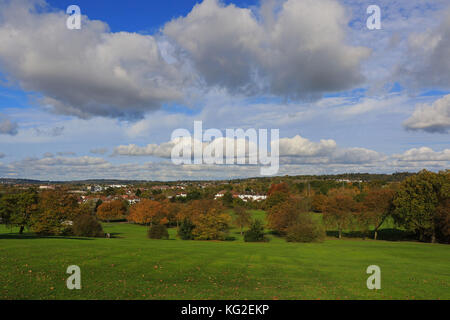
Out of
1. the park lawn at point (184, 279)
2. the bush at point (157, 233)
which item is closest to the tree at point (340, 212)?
the bush at point (157, 233)

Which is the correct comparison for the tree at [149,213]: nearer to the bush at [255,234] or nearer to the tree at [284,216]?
the tree at [284,216]

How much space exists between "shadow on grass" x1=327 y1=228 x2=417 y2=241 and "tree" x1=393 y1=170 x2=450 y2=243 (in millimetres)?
5375

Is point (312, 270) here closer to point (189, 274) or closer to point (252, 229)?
point (189, 274)

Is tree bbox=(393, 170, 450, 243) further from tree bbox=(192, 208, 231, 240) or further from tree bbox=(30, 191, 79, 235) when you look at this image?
tree bbox=(30, 191, 79, 235)

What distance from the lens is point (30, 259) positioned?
19.5 m

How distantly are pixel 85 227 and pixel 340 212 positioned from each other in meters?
52.8

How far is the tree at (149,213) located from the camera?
93938mm

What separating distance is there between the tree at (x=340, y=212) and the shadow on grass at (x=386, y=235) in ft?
15.2

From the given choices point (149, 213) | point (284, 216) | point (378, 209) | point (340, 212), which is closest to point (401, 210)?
point (378, 209)

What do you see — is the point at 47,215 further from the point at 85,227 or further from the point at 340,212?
the point at 340,212

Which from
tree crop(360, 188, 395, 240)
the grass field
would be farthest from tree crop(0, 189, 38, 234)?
tree crop(360, 188, 395, 240)
